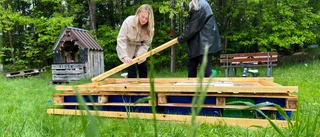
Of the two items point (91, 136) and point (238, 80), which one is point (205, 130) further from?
point (91, 136)

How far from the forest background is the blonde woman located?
578 centimetres

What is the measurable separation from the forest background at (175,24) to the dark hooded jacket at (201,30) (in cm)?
604

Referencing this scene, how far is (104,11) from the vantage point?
58.3 ft

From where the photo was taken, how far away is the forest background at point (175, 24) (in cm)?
1233

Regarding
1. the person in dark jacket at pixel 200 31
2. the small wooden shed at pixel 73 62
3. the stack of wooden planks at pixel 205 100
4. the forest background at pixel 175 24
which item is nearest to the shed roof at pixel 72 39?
the small wooden shed at pixel 73 62

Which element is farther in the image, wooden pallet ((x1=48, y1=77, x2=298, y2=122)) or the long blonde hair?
the long blonde hair

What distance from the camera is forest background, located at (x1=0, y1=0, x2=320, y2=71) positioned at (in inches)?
485

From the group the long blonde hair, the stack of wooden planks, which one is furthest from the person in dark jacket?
the stack of wooden planks

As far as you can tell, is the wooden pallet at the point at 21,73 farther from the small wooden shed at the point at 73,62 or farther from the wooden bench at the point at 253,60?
the wooden bench at the point at 253,60

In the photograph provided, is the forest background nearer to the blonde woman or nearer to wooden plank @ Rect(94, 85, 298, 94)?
the blonde woman

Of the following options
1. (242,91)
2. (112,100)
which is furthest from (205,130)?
(112,100)

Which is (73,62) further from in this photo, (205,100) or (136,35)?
(205,100)

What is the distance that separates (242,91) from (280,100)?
14.8 inches

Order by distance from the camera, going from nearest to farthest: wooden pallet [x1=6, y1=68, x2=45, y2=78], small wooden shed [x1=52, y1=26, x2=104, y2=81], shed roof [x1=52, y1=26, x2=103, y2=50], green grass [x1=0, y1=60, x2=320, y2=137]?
1. green grass [x1=0, y1=60, x2=320, y2=137]
2. small wooden shed [x1=52, y1=26, x2=104, y2=81]
3. shed roof [x1=52, y1=26, x2=103, y2=50]
4. wooden pallet [x1=6, y1=68, x2=45, y2=78]
